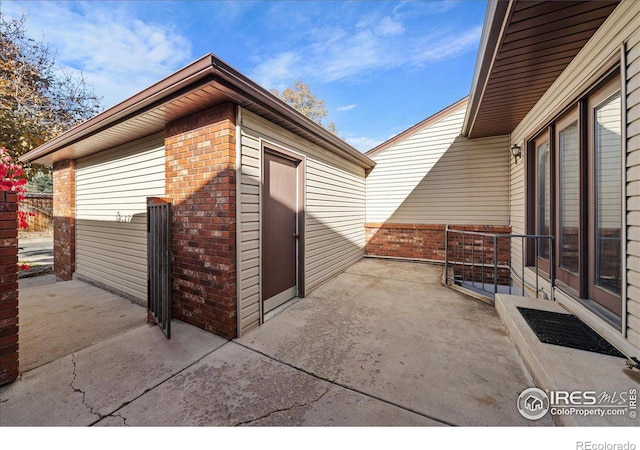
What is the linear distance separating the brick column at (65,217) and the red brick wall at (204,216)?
396 cm

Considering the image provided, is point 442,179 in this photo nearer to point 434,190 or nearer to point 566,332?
point 434,190

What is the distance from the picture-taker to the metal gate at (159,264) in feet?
9.28

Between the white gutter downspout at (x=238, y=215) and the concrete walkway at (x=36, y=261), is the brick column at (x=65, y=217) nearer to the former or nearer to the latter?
the concrete walkway at (x=36, y=261)

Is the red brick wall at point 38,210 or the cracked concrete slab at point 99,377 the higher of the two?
the red brick wall at point 38,210

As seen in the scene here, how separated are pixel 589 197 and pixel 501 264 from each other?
12.4ft

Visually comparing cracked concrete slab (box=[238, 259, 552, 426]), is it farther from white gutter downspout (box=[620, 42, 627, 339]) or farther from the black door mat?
white gutter downspout (box=[620, 42, 627, 339])

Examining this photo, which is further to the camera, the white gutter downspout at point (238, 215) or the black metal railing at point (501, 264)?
the black metal railing at point (501, 264)

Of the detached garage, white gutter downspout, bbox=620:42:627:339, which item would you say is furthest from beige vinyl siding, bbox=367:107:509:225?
white gutter downspout, bbox=620:42:627:339

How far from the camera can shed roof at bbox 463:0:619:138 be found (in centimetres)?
221

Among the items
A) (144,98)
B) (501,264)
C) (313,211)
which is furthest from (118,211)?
(501,264)

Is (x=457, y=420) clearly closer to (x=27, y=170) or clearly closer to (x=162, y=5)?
(x=162, y=5)

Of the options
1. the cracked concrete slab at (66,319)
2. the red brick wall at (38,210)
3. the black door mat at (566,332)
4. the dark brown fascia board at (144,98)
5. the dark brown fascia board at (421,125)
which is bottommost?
the cracked concrete slab at (66,319)

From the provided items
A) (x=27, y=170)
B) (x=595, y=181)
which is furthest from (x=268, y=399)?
(x=27, y=170)

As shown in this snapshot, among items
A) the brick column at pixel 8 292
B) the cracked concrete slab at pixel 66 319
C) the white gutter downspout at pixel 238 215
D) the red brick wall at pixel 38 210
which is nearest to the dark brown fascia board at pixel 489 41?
the white gutter downspout at pixel 238 215
